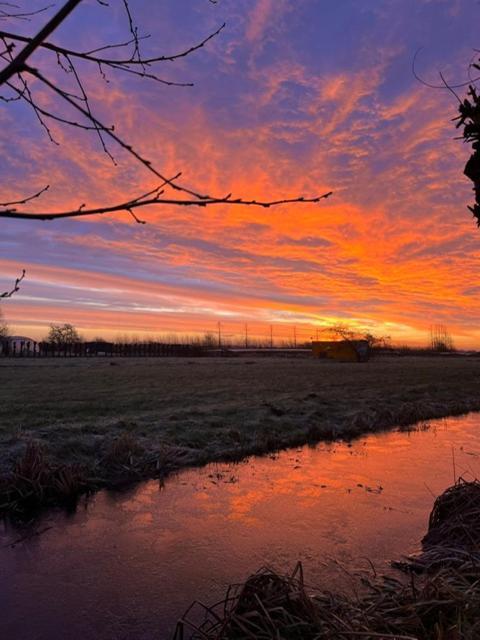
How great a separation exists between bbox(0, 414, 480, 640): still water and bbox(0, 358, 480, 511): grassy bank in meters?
0.96

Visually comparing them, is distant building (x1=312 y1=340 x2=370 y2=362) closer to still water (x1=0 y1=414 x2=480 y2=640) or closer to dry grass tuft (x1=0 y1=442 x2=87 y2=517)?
still water (x1=0 y1=414 x2=480 y2=640)

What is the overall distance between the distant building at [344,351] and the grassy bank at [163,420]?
39.1m

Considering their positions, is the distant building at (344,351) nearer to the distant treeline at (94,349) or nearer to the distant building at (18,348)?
the distant treeline at (94,349)

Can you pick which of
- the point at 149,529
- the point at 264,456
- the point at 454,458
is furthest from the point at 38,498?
the point at 454,458

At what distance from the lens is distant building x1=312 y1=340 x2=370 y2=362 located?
230ft

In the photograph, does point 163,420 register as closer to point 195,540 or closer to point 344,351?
point 195,540

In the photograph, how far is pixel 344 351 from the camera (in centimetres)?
7344

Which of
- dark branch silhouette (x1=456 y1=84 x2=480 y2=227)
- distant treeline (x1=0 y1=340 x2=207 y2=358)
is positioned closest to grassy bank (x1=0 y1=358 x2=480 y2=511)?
dark branch silhouette (x1=456 y1=84 x2=480 y2=227)

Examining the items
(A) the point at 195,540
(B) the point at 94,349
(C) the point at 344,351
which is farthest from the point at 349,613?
(B) the point at 94,349

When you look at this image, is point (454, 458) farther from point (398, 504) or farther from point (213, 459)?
point (213, 459)

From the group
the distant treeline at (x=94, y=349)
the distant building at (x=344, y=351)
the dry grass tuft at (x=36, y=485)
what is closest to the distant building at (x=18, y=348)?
the distant treeline at (x=94, y=349)

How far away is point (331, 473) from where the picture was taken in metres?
12.2

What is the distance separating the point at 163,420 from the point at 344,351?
196 feet

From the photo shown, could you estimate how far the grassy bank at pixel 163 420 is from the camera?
11.1 m
